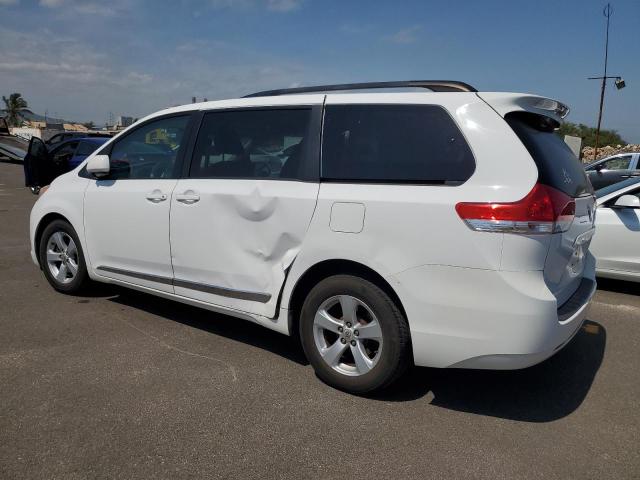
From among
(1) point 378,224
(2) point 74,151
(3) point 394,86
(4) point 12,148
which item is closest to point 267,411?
(1) point 378,224

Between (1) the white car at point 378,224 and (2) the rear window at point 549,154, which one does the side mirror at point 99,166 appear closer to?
(1) the white car at point 378,224

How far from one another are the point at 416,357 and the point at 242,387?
44.1 inches

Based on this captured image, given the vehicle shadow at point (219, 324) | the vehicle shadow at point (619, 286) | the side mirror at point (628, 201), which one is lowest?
the vehicle shadow at point (619, 286)

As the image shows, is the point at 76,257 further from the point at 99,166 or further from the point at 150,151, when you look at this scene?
the point at 150,151

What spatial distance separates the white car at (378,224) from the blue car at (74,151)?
1012 cm

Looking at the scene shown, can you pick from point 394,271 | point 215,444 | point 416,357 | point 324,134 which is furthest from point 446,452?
point 324,134

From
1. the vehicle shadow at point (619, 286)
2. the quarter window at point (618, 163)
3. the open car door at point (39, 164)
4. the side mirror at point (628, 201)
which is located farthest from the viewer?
the quarter window at point (618, 163)

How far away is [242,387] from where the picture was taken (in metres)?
3.40

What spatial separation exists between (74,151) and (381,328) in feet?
42.9

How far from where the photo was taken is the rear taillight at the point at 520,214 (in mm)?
2734

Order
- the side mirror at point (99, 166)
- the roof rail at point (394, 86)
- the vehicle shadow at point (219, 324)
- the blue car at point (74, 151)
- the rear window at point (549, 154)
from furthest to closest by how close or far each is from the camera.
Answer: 1. the blue car at point (74, 151)
2. the side mirror at point (99, 166)
3. the vehicle shadow at point (219, 324)
4. the roof rail at point (394, 86)
5. the rear window at point (549, 154)

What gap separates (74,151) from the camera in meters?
14.0

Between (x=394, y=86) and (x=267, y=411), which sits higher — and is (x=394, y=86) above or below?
above

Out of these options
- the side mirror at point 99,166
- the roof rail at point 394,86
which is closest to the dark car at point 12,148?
the side mirror at point 99,166
